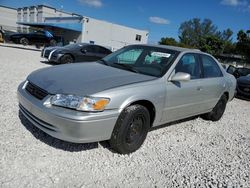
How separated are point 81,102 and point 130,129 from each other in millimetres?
858

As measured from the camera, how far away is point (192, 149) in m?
4.04

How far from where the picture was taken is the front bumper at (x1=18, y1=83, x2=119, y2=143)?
2906mm

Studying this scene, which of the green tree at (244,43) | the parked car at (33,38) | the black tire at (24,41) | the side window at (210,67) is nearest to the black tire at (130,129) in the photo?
the side window at (210,67)

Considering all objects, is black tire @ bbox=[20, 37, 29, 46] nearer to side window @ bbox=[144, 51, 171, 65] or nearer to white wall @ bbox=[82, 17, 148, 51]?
white wall @ bbox=[82, 17, 148, 51]

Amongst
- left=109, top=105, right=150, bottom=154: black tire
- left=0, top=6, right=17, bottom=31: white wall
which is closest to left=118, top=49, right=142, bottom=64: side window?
left=109, top=105, right=150, bottom=154: black tire

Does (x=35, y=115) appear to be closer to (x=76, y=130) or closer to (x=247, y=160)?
(x=76, y=130)

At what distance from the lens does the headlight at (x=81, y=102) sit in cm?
295

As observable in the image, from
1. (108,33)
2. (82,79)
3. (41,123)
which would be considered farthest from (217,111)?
(108,33)

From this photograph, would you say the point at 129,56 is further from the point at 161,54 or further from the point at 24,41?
the point at 24,41

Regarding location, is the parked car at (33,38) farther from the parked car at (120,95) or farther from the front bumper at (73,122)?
the front bumper at (73,122)

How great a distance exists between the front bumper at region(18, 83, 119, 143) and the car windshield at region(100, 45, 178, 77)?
3.97ft

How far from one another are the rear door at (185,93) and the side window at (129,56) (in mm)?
815

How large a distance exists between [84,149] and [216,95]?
10.3 ft

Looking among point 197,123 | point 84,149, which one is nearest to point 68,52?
point 197,123
